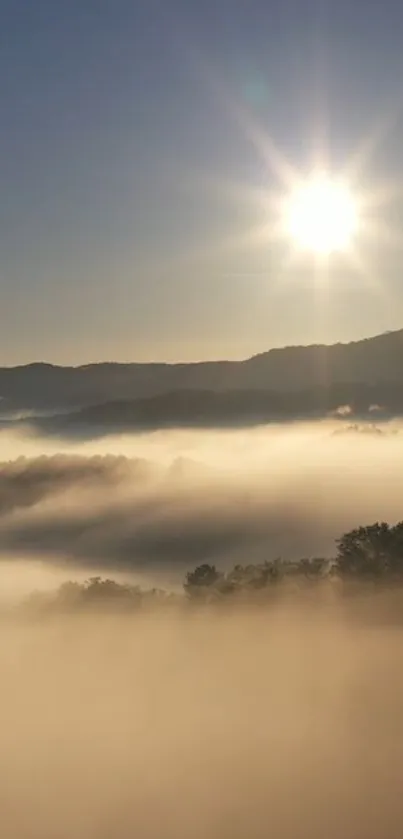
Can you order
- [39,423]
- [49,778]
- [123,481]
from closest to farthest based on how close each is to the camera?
[49,778], [123,481], [39,423]

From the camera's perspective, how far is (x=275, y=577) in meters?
26.3

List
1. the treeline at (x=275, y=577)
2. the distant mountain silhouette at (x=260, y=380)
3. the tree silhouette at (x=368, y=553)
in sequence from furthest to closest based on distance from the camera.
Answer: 1. the distant mountain silhouette at (x=260, y=380)
2. the treeline at (x=275, y=577)
3. the tree silhouette at (x=368, y=553)

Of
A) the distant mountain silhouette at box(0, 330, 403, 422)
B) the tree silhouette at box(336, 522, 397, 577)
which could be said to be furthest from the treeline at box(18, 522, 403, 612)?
the distant mountain silhouette at box(0, 330, 403, 422)

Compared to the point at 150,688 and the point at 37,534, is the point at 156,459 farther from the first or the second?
the point at 150,688

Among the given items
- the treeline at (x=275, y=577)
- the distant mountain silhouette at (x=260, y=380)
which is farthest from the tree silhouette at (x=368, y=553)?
the distant mountain silhouette at (x=260, y=380)

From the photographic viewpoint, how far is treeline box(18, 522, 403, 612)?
22.0 metres

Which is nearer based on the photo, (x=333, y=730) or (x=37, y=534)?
(x=333, y=730)

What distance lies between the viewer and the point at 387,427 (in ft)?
277

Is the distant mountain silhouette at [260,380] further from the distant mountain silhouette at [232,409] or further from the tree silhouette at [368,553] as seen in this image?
the tree silhouette at [368,553]

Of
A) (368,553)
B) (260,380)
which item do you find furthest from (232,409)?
(368,553)

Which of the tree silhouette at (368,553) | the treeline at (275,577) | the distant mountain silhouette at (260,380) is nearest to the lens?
the tree silhouette at (368,553)

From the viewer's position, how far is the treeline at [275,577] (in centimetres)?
2203

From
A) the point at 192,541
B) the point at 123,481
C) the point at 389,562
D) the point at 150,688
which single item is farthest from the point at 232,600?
the point at 123,481

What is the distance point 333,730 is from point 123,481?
2778 inches
